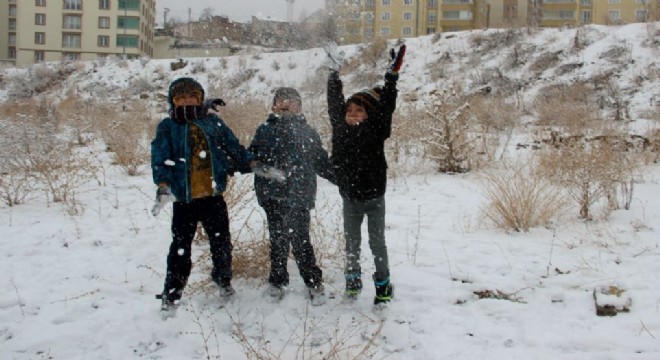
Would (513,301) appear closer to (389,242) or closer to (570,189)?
(389,242)

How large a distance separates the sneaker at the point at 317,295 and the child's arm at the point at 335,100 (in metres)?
1.16

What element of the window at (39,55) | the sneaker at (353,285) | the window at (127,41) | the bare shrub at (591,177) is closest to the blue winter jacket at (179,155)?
the sneaker at (353,285)

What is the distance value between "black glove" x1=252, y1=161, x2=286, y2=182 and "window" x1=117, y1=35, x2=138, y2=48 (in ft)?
154

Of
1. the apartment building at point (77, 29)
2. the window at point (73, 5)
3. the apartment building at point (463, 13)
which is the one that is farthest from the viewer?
the window at point (73, 5)

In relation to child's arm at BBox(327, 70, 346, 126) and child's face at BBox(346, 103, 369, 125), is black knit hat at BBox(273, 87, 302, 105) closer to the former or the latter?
child's arm at BBox(327, 70, 346, 126)

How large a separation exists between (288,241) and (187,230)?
0.69m

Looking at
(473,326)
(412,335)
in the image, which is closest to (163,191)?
(412,335)

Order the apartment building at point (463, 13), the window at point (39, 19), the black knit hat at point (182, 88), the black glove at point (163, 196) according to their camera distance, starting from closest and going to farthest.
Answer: the black glove at point (163, 196)
the black knit hat at point (182, 88)
the apartment building at point (463, 13)
the window at point (39, 19)

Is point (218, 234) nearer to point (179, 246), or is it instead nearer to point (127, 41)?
point (179, 246)

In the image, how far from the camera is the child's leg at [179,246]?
10.8ft

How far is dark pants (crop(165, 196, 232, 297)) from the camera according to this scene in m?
3.31

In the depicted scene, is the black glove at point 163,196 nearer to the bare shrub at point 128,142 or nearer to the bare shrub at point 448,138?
the bare shrub at point 128,142

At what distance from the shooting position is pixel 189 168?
127 inches

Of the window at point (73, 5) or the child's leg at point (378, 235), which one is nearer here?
the child's leg at point (378, 235)
